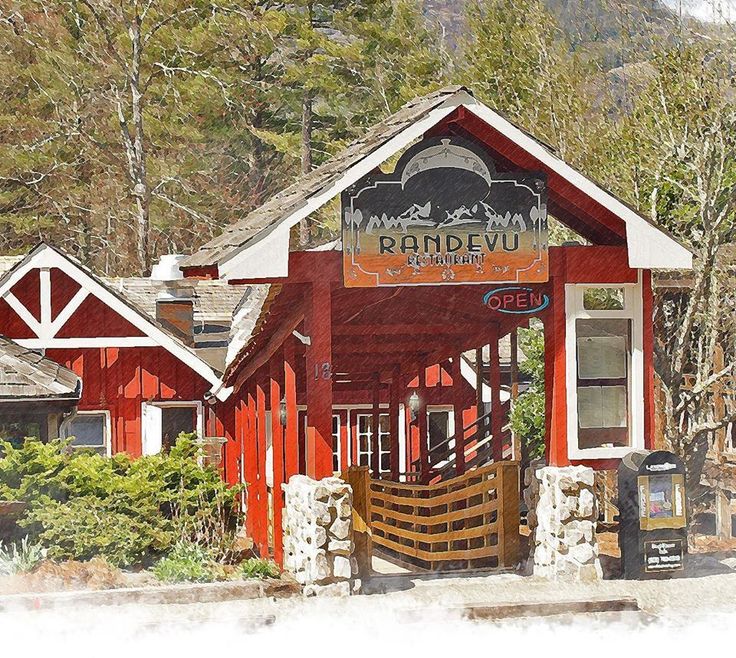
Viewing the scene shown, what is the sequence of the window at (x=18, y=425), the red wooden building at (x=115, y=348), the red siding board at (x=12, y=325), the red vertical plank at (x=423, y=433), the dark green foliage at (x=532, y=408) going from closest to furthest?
the window at (x=18, y=425) → the red vertical plank at (x=423, y=433) → the dark green foliage at (x=532, y=408) → the red wooden building at (x=115, y=348) → the red siding board at (x=12, y=325)

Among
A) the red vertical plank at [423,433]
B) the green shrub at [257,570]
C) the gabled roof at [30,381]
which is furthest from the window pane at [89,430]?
the green shrub at [257,570]

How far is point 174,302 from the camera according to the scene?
21.7 m

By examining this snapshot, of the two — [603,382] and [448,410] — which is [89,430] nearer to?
[448,410]

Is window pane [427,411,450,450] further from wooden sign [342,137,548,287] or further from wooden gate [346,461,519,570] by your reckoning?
wooden sign [342,137,548,287]

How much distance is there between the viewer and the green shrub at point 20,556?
12328 mm

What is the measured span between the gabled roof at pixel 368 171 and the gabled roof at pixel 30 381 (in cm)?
327

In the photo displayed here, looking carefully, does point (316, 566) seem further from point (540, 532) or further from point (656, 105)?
point (656, 105)

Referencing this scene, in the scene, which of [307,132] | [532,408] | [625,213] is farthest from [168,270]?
[307,132]

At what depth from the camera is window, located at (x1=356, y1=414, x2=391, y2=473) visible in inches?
890

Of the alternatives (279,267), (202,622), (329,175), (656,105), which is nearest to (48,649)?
(202,622)

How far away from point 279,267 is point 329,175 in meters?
1.12

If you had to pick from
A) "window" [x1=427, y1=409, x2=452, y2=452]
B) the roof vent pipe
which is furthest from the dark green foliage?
the roof vent pipe

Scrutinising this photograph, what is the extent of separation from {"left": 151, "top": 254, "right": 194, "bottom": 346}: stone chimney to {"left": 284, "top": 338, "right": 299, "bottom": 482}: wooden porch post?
7737mm

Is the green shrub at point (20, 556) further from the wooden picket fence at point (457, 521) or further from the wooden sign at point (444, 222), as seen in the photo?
the wooden sign at point (444, 222)
